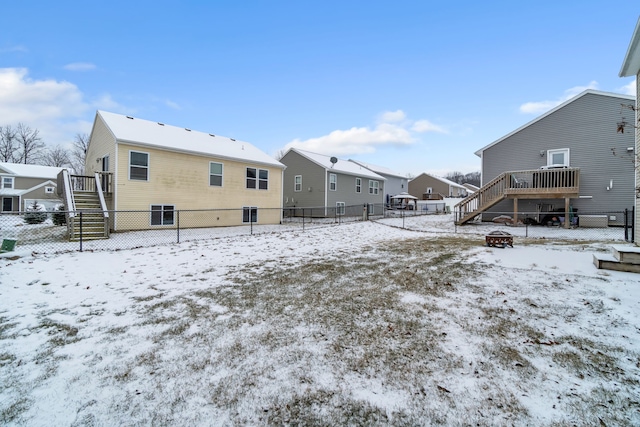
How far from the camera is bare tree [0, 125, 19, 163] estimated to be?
140 ft

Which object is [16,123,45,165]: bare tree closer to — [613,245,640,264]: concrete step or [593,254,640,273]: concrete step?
[593,254,640,273]: concrete step

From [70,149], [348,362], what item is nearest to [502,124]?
[348,362]

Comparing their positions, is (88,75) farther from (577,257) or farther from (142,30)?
(577,257)

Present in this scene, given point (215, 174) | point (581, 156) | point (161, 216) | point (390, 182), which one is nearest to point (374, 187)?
point (390, 182)

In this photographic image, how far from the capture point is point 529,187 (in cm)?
1455

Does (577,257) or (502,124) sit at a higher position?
(502,124)

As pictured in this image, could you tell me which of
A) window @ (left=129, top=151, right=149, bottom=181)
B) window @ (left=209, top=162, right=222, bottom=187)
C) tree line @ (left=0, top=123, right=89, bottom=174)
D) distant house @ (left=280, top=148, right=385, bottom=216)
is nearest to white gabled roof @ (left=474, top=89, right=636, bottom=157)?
distant house @ (left=280, top=148, right=385, bottom=216)

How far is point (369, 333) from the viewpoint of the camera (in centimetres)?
324

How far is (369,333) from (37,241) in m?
11.5

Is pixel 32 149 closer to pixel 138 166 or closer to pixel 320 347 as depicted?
pixel 138 166

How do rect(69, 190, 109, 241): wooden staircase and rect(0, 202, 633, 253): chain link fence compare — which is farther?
rect(69, 190, 109, 241): wooden staircase

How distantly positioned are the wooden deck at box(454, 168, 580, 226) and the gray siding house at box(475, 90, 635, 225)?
45mm

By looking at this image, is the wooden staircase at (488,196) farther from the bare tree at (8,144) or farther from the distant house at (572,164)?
the bare tree at (8,144)

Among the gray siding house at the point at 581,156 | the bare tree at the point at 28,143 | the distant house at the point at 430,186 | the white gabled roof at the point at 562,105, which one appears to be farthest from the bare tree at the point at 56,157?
the gray siding house at the point at 581,156
